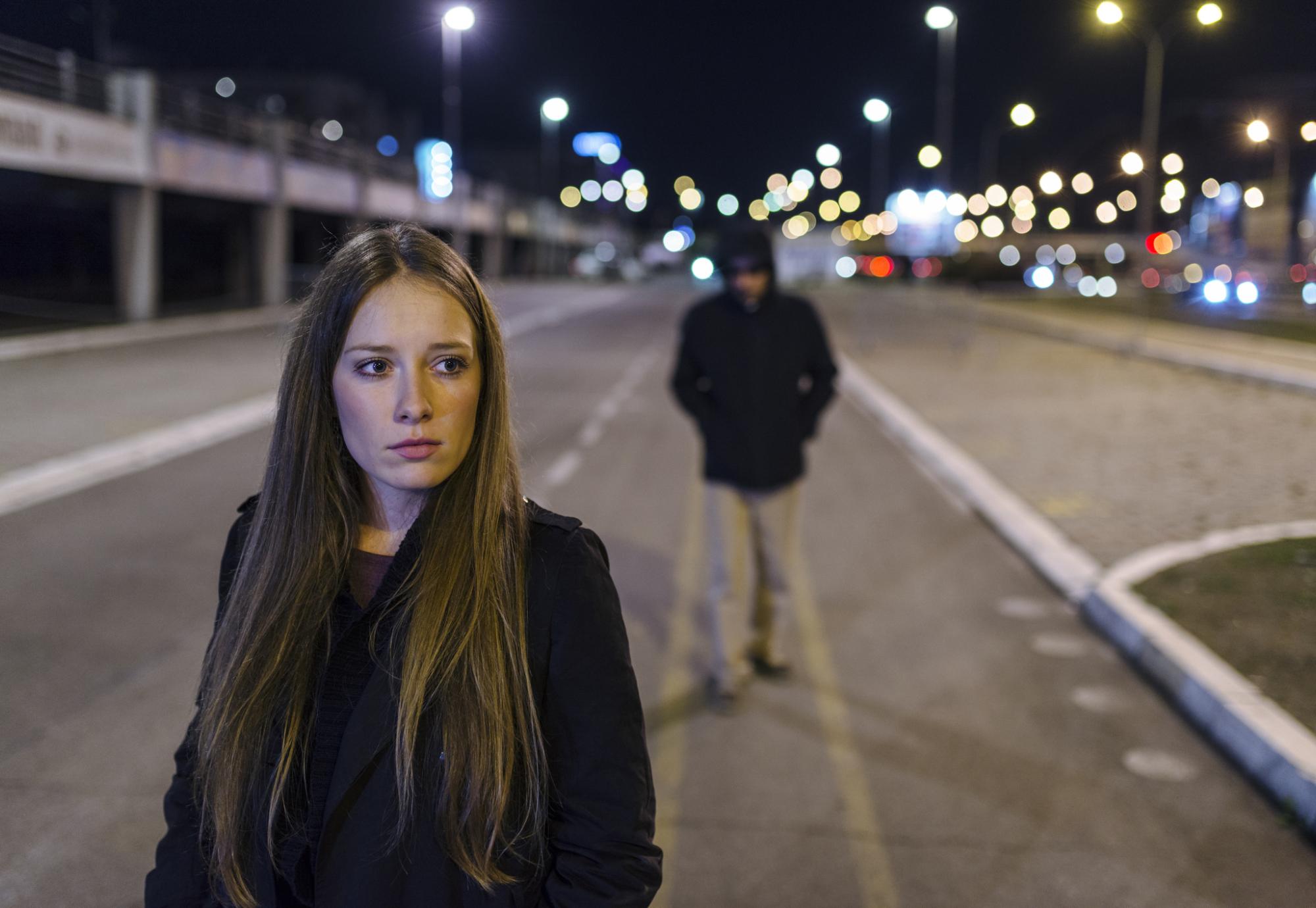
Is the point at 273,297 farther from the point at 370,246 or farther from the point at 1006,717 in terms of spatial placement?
the point at 370,246

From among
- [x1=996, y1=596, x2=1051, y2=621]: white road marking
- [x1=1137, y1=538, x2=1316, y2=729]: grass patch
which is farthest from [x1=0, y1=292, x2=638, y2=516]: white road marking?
[x1=1137, y1=538, x2=1316, y2=729]: grass patch

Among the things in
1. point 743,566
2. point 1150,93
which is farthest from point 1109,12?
point 743,566

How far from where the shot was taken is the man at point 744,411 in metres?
6.07

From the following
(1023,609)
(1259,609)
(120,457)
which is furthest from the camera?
(120,457)

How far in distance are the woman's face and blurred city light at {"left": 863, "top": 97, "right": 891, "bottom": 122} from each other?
2419 inches

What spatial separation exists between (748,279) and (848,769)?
2.39m

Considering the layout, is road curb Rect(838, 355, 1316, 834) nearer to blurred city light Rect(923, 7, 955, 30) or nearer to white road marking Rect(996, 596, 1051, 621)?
white road marking Rect(996, 596, 1051, 621)

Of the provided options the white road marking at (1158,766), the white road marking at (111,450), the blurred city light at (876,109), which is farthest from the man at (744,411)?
the blurred city light at (876,109)

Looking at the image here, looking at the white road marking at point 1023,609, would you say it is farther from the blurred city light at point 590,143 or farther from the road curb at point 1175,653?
the blurred city light at point 590,143

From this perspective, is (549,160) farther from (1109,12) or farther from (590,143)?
(1109,12)

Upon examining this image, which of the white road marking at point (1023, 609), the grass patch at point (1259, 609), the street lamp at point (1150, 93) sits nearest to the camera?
the grass patch at point (1259, 609)

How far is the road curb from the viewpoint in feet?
→ 16.2

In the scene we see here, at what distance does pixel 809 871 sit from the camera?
13.8 feet

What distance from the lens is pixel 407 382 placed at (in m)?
1.96
